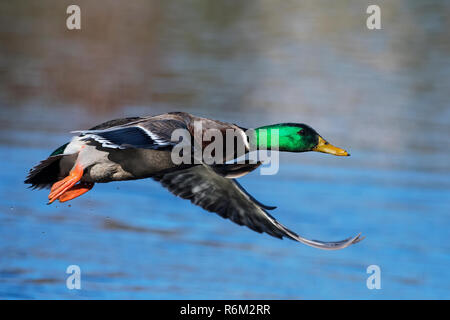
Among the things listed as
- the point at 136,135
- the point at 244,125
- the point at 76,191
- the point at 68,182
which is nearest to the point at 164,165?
the point at 136,135

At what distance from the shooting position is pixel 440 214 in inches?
340

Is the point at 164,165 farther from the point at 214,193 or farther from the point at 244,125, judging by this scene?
the point at 244,125

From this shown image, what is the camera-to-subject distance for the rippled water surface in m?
7.27

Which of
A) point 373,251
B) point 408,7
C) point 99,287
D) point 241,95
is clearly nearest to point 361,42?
point 408,7

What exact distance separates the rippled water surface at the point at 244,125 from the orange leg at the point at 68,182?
137 cm

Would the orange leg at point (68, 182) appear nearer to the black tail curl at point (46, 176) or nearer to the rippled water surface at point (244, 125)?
the black tail curl at point (46, 176)

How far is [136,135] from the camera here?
5105 millimetres

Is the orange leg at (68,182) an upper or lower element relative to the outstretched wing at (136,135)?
lower

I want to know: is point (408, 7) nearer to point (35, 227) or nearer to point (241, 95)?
point (241, 95)

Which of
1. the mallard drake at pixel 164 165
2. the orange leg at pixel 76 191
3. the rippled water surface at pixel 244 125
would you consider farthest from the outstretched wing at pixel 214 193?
the rippled water surface at pixel 244 125

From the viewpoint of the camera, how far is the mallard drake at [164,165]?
5.13 m

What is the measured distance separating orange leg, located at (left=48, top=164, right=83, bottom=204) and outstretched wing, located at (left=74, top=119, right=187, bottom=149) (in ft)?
0.80

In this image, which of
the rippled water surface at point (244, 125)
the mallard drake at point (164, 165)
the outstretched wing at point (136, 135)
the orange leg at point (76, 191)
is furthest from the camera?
the rippled water surface at point (244, 125)

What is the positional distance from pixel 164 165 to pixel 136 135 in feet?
1.43
